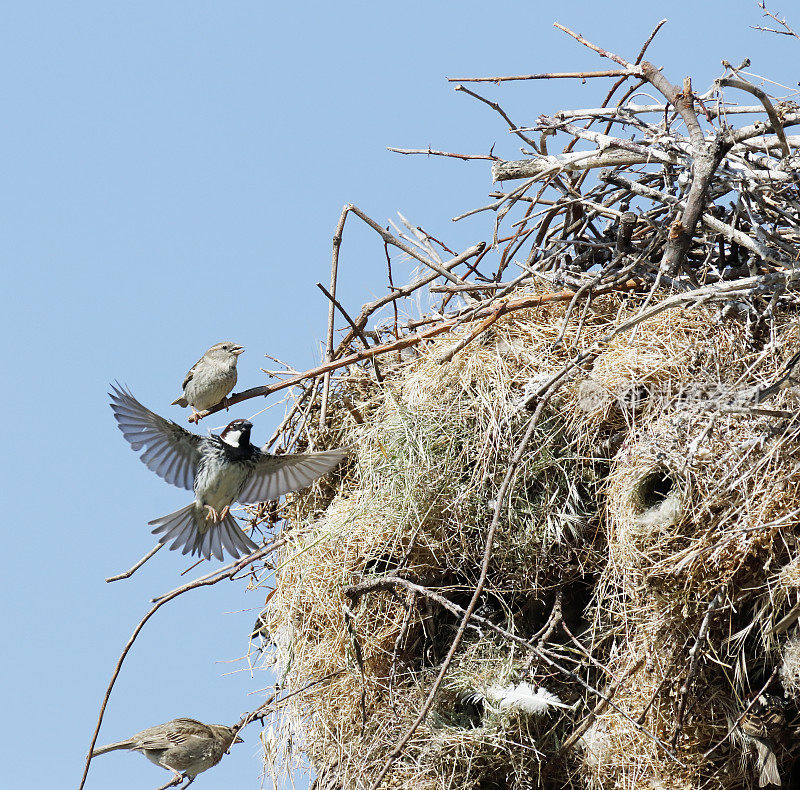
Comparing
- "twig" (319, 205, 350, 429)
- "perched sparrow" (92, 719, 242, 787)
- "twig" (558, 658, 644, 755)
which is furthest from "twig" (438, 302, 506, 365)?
"perched sparrow" (92, 719, 242, 787)

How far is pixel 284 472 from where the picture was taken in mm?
3832

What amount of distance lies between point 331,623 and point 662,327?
1260 mm

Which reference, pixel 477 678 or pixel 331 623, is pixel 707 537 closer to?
pixel 477 678

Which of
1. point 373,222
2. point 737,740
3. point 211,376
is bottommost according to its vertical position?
point 737,740

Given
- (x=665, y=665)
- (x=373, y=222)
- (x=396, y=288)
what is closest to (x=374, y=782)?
(x=665, y=665)

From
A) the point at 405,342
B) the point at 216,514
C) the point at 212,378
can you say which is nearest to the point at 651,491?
the point at 405,342

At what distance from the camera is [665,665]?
2965 mm

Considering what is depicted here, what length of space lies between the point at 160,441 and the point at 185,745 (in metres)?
1.01

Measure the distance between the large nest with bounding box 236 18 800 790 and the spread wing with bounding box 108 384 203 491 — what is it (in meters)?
0.51

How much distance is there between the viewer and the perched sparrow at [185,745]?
3.96 meters

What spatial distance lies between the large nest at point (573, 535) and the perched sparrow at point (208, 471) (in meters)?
0.16

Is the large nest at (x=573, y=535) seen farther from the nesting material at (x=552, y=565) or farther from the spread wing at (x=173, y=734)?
the spread wing at (x=173, y=734)

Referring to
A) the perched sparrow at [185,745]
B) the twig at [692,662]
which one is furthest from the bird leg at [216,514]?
the twig at [692,662]

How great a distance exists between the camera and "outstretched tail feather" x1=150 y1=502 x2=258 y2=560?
13.0 ft
